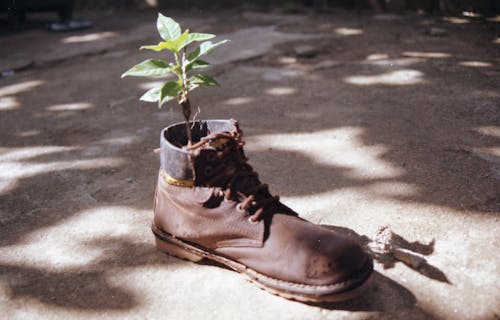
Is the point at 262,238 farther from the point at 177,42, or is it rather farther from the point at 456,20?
the point at 456,20

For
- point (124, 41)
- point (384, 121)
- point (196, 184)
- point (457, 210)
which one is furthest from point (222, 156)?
point (124, 41)

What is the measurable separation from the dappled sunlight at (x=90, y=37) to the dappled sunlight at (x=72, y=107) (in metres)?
1.91

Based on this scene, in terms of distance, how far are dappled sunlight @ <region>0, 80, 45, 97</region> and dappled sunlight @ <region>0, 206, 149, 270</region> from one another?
196 cm

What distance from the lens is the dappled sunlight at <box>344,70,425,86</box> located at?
2816mm

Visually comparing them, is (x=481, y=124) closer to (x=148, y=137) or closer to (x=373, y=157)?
(x=373, y=157)

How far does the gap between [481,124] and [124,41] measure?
11.1 ft

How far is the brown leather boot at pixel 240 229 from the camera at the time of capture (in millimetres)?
1123

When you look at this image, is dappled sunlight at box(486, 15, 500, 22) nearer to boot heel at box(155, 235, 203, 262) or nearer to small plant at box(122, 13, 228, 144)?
small plant at box(122, 13, 228, 144)

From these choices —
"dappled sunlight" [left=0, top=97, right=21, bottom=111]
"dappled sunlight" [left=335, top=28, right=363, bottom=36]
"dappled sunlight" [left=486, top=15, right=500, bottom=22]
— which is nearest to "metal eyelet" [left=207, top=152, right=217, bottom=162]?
"dappled sunlight" [left=0, top=97, right=21, bottom=111]

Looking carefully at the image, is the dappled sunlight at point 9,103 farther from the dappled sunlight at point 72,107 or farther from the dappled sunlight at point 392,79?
the dappled sunlight at point 392,79

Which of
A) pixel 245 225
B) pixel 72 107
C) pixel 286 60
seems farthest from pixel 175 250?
pixel 286 60

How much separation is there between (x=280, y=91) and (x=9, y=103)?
1.75m

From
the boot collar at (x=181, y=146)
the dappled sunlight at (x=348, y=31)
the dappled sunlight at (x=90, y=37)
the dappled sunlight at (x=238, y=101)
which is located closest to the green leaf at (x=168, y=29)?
the boot collar at (x=181, y=146)

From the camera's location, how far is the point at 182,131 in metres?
1.39
